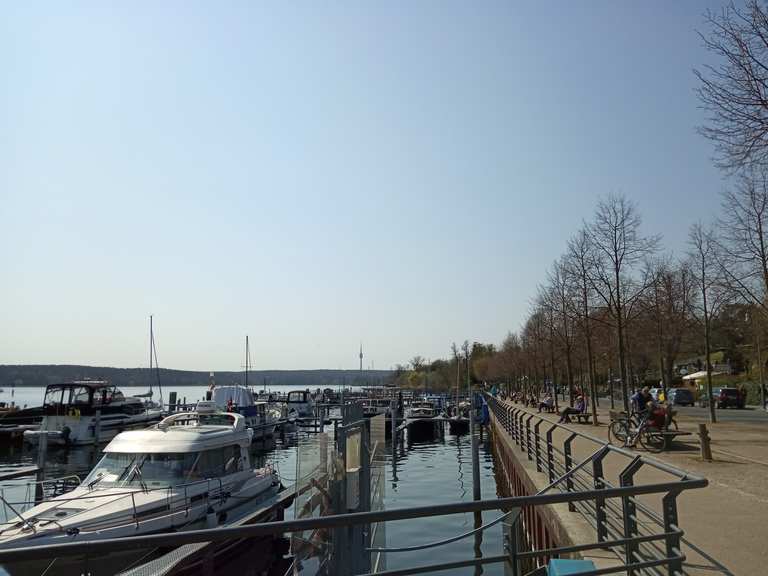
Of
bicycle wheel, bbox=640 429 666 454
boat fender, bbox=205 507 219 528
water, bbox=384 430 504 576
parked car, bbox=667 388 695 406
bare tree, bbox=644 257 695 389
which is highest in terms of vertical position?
bare tree, bbox=644 257 695 389

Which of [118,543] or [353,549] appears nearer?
[118,543]

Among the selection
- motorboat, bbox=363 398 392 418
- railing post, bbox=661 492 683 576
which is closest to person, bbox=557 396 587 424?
railing post, bbox=661 492 683 576

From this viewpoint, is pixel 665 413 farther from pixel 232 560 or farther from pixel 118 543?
pixel 118 543

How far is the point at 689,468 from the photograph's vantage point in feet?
47.5

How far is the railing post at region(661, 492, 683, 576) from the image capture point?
553 centimetres

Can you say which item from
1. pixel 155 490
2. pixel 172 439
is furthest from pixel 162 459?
pixel 155 490

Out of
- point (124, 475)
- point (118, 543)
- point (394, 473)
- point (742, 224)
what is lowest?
point (394, 473)

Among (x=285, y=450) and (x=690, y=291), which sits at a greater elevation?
(x=690, y=291)

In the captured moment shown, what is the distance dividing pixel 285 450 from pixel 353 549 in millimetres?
40123

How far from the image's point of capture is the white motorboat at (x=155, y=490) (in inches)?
526

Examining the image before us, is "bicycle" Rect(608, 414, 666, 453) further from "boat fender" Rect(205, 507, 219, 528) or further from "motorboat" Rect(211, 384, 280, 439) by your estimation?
"motorboat" Rect(211, 384, 280, 439)

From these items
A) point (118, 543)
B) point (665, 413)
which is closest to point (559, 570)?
point (118, 543)

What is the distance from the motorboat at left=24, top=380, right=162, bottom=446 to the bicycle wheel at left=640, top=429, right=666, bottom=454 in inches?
1465

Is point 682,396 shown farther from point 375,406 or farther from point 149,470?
point 149,470
